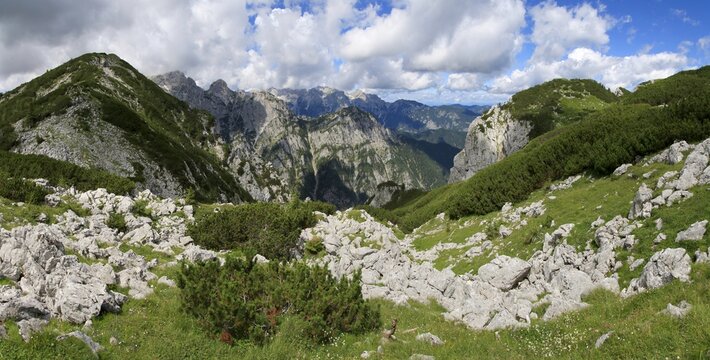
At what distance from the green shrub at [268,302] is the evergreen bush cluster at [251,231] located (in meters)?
14.1

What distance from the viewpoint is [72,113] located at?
8081cm

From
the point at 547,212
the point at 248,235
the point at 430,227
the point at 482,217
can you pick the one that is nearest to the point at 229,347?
the point at 248,235

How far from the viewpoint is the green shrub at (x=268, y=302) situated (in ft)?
39.2

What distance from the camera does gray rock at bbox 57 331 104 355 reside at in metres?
9.75

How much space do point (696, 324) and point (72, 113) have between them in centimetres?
9807

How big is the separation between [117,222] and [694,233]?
30974mm

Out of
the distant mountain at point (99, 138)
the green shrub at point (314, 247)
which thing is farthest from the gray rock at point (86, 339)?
the distant mountain at point (99, 138)

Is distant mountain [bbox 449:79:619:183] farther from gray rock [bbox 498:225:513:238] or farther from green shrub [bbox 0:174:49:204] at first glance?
→ green shrub [bbox 0:174:49:204]

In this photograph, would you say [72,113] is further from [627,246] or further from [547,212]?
[627,246]

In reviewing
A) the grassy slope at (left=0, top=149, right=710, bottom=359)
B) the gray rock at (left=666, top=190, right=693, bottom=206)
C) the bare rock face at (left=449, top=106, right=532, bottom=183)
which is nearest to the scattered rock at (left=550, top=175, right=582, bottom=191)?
the gray rock at (left=666, top=190, right=693, bottom=206)

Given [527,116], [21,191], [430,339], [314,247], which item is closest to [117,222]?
[21,191]

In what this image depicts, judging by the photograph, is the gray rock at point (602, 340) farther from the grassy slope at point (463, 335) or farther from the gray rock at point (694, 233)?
the gray rock at point (694, 233)

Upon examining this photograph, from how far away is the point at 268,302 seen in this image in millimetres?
13148

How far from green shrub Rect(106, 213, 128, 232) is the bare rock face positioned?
5162 inches
